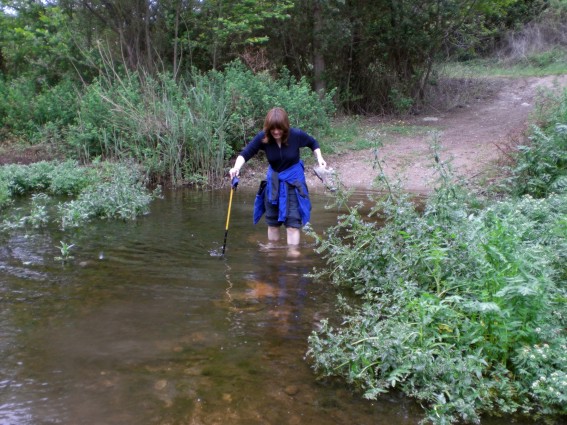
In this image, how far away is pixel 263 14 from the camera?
14469 millimetres

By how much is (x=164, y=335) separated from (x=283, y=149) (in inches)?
104

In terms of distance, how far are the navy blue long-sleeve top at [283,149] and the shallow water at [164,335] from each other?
111 centimetres

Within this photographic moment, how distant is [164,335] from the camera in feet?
14.5

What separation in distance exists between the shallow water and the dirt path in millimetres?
3072

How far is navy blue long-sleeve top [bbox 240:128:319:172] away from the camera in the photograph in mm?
6234

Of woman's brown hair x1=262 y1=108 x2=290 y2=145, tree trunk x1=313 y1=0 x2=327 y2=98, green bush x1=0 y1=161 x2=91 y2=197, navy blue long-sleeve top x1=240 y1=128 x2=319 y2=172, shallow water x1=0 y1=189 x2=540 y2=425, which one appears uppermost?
tree trunk x1=313 y1=0 x2=327 y2=98

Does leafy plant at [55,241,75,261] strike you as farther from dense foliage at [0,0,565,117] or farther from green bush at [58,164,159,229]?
dense foliage at [0,0,565,117]

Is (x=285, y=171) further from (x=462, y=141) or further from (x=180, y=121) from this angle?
(x=462, y=141)

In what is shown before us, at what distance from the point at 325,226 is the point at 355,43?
11017mm

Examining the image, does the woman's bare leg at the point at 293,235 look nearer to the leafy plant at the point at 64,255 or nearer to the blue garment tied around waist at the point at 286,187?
the blue garment tied around waist at the point at 286,187

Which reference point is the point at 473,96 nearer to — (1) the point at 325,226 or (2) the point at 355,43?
(2) the point at 355,43

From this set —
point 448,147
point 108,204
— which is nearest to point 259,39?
point 448,147

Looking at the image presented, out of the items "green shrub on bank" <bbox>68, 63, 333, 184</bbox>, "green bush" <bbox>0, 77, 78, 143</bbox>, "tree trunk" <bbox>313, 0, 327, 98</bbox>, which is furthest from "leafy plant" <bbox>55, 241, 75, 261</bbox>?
"tree trunk" <bbox>313, 0, 327, 98</bbox>

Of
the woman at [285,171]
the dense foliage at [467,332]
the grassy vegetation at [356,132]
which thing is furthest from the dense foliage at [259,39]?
the dense foliage at [467,332]
